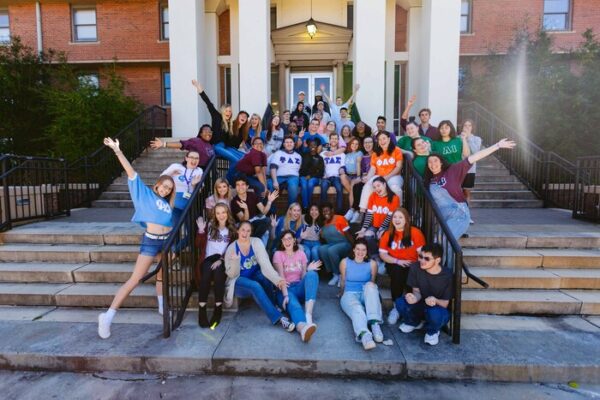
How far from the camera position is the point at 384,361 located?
10.5 ft

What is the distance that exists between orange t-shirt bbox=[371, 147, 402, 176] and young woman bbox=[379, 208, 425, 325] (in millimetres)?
1176

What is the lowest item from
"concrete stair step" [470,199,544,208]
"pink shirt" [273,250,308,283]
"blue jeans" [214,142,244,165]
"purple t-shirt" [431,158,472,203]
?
"pink shirt" [273,250,308,283]

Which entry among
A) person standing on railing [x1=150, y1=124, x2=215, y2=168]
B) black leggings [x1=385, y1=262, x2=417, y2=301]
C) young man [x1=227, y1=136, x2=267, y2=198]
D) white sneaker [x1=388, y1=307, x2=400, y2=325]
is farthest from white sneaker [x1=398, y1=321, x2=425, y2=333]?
person standing on railing [x1=150, y1=124, x2=215, y2=168]

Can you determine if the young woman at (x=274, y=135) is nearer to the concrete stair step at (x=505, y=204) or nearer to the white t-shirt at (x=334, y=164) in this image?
the white t-shirt at (x=334, y=164)

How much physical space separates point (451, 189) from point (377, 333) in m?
2.03

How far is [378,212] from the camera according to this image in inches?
185

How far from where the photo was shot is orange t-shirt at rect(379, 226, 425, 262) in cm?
409

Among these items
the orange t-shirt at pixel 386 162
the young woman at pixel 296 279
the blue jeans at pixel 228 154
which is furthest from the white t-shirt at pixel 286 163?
the young woman at pixel 296 279

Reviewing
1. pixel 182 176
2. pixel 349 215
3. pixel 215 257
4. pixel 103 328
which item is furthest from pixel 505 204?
pixel 103 328

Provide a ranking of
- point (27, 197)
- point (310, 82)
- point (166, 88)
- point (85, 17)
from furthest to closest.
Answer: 1. point (166, 88)
2. point (85, 17)
3. point (310, 82)
4. point (27, 197)

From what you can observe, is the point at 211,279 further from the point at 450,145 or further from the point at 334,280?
the point at 450,145

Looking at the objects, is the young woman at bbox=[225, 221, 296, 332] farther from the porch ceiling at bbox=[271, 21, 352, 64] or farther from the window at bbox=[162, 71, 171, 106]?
the window at bbox=[162, 71, 171, 106]

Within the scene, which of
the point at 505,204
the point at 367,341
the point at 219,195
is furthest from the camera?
the point at 505,204

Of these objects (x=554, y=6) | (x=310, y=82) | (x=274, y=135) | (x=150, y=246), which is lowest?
(x=150, y=246)
